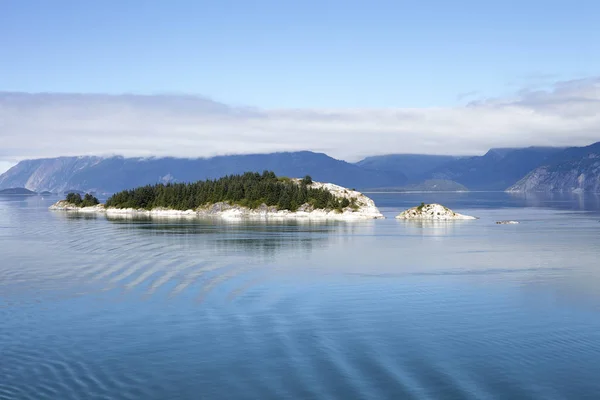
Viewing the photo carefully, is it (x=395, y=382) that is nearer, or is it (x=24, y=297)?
(x=395, y=382)

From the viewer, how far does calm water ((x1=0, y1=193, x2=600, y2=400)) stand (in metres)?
31.3

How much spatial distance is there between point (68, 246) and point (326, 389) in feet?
294

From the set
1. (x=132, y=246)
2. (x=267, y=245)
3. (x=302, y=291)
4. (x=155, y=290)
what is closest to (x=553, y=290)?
(x=302, y=291)

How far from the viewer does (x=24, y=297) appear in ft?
184

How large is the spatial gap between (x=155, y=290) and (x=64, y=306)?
34.0 ft

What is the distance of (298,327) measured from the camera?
4428 centimetres

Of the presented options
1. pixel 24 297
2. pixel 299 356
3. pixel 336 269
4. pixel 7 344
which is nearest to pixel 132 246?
pixel 336 269

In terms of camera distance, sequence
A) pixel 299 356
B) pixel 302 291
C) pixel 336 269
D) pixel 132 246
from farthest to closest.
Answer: pixel 132 246 → pixel 336 269 → pixel 302 291 → pixel 299 356

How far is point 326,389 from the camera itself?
99.8 ft

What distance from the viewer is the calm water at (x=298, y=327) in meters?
31.3

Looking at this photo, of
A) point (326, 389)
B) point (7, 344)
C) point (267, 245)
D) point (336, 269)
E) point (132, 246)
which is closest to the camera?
point (326, 389)

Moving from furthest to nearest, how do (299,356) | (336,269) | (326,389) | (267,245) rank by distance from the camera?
(267,245)
(336,269)
(299,356)
(326,389)

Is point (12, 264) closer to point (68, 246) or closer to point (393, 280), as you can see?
point (68, 246)

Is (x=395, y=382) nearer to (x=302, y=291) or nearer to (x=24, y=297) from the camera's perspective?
(x=302, y=291)
